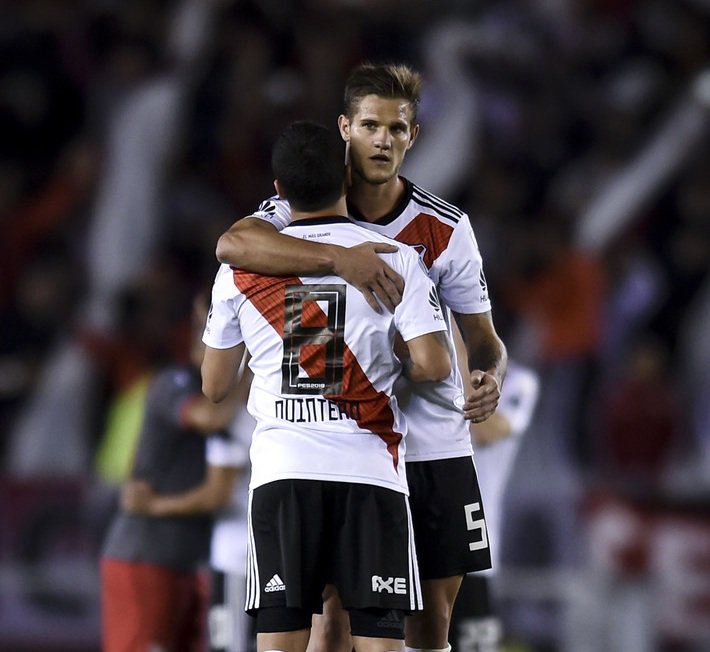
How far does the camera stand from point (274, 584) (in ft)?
13.3

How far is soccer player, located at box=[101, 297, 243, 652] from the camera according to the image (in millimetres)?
5949

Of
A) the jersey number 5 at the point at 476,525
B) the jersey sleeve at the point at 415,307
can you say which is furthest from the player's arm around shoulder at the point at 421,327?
the jersey number 5 at the point at 476,525

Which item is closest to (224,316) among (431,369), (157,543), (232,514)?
(431,369)

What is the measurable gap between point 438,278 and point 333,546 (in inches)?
35.0

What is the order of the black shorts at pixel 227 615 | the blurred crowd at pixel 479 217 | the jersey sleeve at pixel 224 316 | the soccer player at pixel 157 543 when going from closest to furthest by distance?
the jersey sleeve at pixel 224 316 < the black shorts at pixel 227 615 < the soccer player at pixel 157 543 < the blurred crowd at pixel 479 217

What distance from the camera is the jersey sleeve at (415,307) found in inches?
159

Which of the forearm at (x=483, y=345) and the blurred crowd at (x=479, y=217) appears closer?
the forearm at (x=483, y=345)

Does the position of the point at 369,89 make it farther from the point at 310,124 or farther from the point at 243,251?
the point at 243,251

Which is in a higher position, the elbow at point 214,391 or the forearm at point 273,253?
the forearm at point 273,253

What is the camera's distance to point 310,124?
13.4 ft

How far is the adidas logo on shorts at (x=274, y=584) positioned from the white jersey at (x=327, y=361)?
0.27 m

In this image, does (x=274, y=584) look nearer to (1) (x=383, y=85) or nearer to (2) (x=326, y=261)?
(2) (x=326, y=261)

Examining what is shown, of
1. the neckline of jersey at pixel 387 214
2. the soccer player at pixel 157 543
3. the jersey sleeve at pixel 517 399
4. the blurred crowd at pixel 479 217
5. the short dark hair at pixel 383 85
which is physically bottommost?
the soccer player at pixel 157 543

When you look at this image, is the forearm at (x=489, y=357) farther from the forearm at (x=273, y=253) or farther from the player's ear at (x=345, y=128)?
the player's ear at (x=345, y=128)
